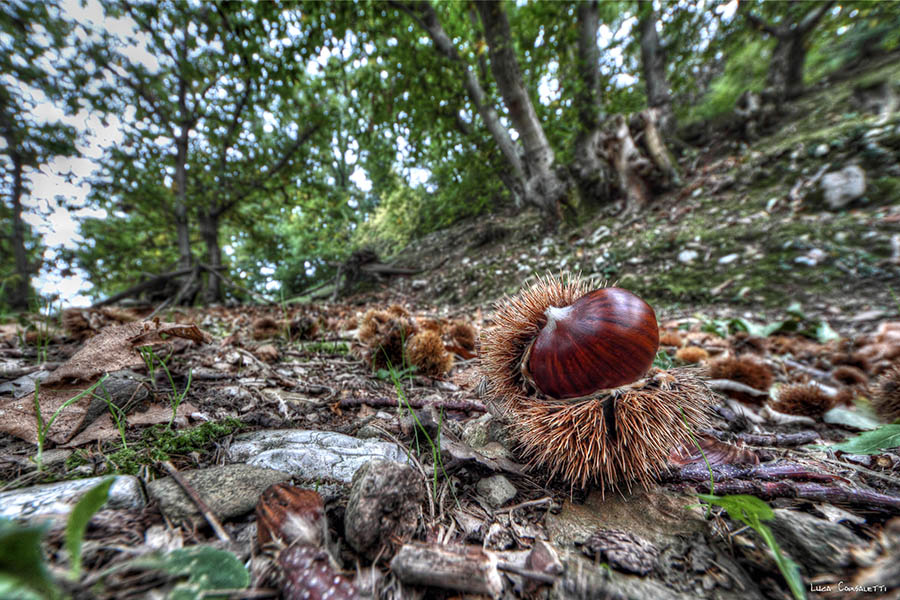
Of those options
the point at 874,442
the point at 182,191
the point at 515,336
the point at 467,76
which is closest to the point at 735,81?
the point at 467,76

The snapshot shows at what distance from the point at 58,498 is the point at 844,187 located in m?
5.80

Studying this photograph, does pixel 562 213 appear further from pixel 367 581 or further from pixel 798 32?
pixel 798 32

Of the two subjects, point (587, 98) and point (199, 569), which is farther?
point (587, 98)

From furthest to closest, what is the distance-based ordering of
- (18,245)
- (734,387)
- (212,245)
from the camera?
(212,245), (18,245), (734,387)

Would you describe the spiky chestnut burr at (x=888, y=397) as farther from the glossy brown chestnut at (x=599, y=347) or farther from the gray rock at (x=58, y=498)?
the gray rock at (x=58, y=498)

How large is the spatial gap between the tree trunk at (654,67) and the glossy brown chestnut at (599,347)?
9.00 meters

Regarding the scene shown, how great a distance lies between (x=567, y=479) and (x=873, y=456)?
0.97 m

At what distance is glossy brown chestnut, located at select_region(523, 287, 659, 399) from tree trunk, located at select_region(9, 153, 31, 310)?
695 cm

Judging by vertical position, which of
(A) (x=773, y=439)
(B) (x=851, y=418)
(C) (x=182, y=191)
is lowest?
(B) (x=851, y=418)

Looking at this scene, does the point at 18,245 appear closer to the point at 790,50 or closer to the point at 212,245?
A: the point at 212,245

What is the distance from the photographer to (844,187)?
343cm

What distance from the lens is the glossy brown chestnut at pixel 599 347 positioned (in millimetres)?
877

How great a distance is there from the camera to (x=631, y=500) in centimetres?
84

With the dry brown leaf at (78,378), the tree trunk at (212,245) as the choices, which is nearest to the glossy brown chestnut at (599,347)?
the dry brown leaf at (78,378)
